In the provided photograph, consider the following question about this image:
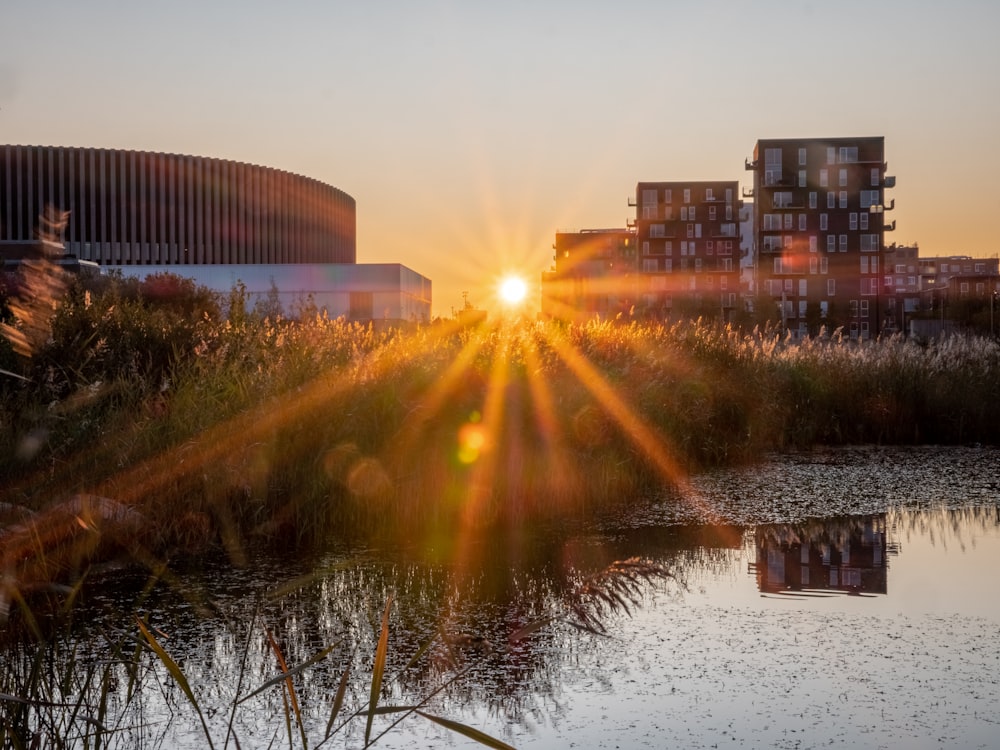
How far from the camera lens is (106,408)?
30.7 feet

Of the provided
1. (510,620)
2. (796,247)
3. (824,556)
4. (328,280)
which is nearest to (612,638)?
(510,620)

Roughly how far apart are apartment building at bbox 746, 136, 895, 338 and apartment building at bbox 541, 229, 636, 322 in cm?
1387

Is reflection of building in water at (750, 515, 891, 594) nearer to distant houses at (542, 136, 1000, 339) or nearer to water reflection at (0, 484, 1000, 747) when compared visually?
water reflection at (0, 484, 1000, 747)

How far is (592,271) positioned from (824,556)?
91.4m

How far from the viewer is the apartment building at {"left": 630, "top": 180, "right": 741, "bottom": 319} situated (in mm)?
84312

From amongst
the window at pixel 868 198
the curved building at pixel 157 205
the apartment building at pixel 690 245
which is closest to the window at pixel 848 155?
the window at pixel 868 198

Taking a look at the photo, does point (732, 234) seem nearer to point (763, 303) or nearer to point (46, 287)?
point (763, 303)

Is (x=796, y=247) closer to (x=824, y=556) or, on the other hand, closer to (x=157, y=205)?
(x=157, y=205)

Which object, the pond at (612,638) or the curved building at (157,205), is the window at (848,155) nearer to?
the curved building at (157,205)

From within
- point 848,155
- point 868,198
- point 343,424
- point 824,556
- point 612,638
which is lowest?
point 612,638

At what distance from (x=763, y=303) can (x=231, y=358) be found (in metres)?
61.3

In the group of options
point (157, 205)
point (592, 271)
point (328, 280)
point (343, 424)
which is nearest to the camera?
point (343, 424)

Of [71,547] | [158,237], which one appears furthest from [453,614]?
[158,237]

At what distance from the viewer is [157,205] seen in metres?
61.5
